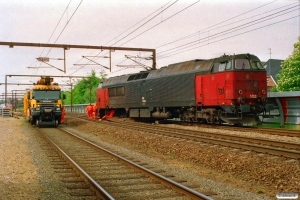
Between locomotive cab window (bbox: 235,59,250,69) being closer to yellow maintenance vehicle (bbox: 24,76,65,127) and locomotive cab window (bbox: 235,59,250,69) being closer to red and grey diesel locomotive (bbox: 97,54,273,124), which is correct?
red and grey diesel locomotive (bbox: 97,54,273,124)

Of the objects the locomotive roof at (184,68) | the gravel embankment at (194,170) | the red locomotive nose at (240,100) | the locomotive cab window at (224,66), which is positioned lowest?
the gravel embankment at (194,170)

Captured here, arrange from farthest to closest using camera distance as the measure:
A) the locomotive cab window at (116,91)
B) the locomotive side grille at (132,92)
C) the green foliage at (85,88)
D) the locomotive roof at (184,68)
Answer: the green foliage at (85,88)
the locomotive cab window at (116,91)
the locomotive side grille at (132,92)
the locomotive roof at (184,68)

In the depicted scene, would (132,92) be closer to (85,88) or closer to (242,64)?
(242,64)

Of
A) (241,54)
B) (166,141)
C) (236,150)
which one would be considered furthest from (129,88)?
(236,150)

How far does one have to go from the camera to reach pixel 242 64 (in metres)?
18.2

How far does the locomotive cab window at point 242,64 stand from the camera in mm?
18016

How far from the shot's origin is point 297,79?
39125 millimetres

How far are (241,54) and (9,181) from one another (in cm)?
1373

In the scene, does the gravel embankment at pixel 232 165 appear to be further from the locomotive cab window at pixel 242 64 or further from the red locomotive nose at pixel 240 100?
the locomotive cab window at pixel 242 64

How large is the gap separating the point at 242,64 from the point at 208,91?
7.77 feet

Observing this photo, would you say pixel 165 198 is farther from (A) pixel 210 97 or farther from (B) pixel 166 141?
(A) pixel 210 97

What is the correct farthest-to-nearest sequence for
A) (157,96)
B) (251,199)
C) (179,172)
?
(157,96) → (179,172) → (251,199)


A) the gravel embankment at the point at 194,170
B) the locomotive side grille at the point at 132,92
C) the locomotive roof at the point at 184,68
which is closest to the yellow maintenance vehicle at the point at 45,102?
the locomotive side grille at the point at 132,92

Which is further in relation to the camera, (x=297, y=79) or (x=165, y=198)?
(x=297, y=79)
